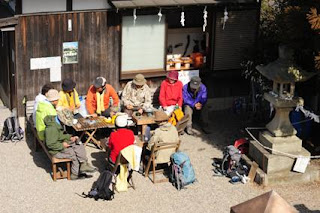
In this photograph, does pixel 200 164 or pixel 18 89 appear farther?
pixel 18 89

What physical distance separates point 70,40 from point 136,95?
7.28 ft

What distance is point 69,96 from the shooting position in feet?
48.5

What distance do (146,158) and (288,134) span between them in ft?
10.8

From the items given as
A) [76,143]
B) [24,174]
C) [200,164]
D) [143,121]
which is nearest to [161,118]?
[143,121]

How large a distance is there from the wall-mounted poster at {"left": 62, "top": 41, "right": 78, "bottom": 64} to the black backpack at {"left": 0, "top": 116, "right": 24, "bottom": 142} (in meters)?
2.03

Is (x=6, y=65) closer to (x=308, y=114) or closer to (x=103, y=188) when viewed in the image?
(x=103, y=188)

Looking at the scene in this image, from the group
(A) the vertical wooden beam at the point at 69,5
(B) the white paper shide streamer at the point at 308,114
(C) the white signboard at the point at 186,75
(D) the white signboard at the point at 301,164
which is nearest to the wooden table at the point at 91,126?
(A) the vertical wooden beam at the point at 69,5

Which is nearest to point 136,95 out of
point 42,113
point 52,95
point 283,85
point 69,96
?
point 69,96

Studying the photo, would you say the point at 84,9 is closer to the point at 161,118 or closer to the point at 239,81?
the point at 161,118

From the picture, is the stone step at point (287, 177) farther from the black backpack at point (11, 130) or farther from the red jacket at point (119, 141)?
the black backpack at point (11, 130)

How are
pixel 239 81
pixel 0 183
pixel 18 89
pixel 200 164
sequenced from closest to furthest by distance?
1. pixel 0 183
2. pixel 200 164
3. pixel 18 89
4. pixel 239 81

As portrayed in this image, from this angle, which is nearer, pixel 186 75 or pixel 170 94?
pixel 170 94

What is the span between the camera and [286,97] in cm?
1331

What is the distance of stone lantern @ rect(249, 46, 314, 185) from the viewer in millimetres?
13086
